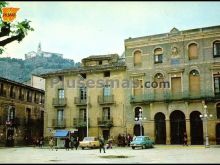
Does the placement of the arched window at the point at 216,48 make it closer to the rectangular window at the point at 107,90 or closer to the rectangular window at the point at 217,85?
the rectangular window at the point at 217,85

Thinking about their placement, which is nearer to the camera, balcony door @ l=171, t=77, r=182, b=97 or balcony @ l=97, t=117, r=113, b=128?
balcony door @ l=171, t=77, r=182, b=97

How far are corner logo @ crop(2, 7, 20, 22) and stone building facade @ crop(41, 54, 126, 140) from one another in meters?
30.3

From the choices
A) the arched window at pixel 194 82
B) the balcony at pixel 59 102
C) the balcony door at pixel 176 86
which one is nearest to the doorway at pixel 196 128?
the arched window at pixel 194 82

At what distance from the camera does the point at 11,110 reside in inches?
2007

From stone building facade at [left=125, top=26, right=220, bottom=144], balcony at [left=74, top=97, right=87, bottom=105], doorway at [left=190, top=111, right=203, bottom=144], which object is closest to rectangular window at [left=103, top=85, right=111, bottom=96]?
stone building facade at [left=125, top=26, right=220, bottom=144]

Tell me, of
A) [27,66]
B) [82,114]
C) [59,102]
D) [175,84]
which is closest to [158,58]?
[175,84]

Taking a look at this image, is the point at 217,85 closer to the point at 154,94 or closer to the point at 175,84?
the point at 175,84

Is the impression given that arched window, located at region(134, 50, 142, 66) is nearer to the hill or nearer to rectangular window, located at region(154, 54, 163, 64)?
rectangular window, located at region(154, 54, 163, 64)

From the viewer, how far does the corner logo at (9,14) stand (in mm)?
13764

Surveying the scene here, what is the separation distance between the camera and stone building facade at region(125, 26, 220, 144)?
132ft

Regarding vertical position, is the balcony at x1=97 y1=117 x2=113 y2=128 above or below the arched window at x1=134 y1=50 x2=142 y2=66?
below

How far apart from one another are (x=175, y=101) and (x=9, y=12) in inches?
1206

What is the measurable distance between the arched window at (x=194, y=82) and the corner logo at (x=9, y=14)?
101ft

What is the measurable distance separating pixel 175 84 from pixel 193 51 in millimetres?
4536
